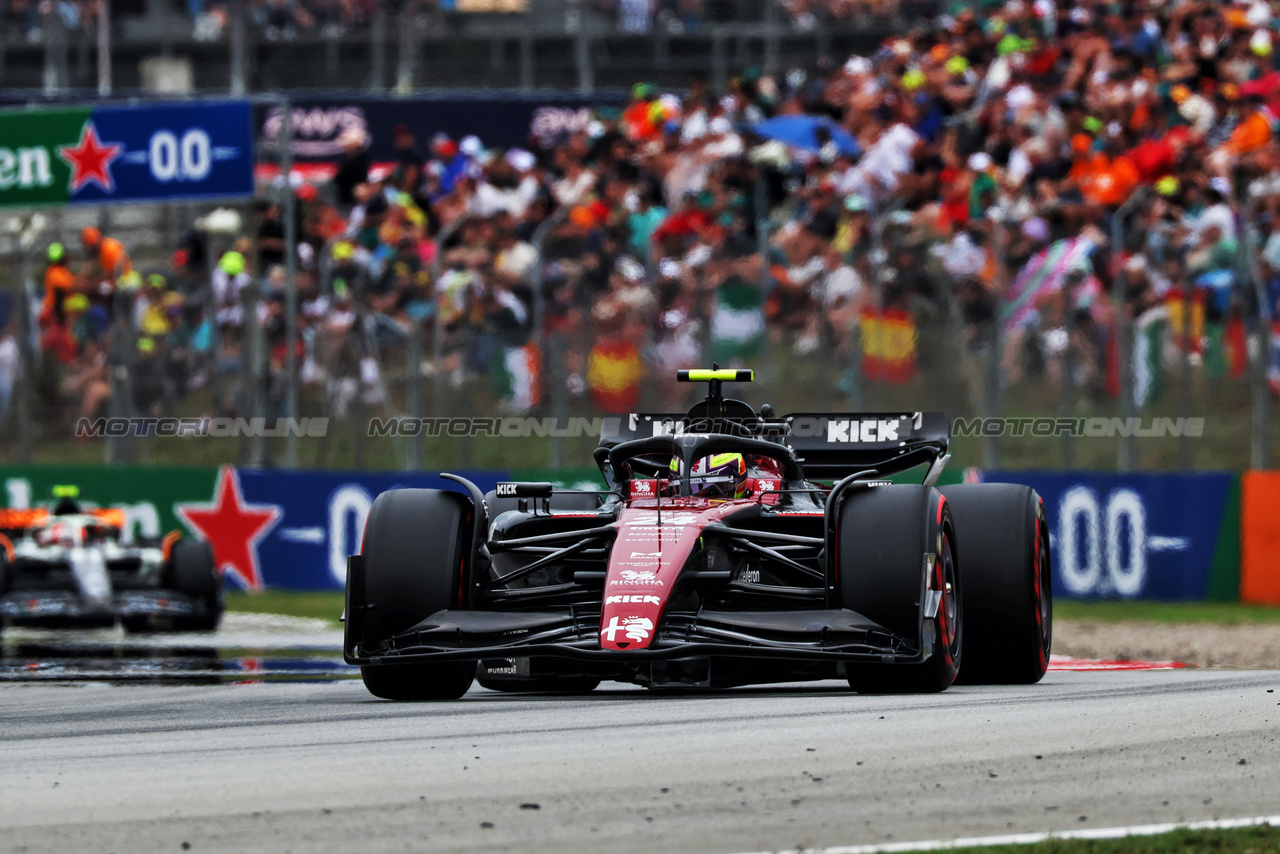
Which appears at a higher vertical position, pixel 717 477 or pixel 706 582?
pixel 717 477

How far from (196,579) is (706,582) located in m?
8.59

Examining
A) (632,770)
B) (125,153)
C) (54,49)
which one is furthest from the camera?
(54,49)

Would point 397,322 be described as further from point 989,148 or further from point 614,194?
point 989,148

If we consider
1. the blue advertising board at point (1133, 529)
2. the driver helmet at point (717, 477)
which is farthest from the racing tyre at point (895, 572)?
the blue advertising board at point (1133, 529)

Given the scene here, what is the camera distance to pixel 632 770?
6.01 metres

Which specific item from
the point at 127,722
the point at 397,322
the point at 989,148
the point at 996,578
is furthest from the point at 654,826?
the point at 989,148

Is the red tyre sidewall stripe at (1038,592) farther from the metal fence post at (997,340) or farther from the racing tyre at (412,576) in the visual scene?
the metal fence post at (997,340)

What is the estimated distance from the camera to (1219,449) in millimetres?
15516

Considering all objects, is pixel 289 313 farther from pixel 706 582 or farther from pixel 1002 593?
pixel 706 582

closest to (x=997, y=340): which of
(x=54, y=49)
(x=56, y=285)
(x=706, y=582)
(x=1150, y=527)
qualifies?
(x=1150, y=527)

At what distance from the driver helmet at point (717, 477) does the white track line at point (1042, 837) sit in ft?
13.7

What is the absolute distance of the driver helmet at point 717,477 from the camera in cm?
923

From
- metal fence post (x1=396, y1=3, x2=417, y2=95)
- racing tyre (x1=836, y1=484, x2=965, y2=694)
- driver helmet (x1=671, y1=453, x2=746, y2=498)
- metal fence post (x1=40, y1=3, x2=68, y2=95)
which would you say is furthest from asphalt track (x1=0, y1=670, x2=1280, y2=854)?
metal fence post (x1=40, y1=3, x2=68, y2=95)

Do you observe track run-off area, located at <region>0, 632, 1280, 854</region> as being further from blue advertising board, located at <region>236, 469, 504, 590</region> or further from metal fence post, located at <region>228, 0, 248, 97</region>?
metal fence post, located at <region>228, 0, 248, 97</region>
